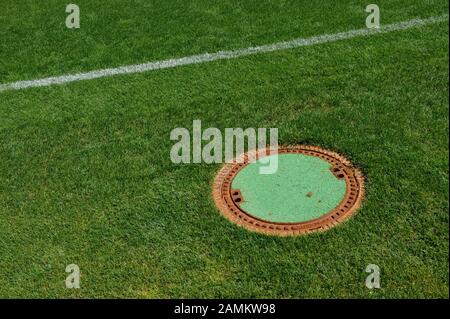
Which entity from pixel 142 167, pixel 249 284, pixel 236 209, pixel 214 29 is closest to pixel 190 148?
pixel 142 167

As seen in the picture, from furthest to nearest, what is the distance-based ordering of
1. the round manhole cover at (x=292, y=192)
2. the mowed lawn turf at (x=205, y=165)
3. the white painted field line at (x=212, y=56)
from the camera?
the white painted field line at (x=212, y=56), the round manhole cover at (x=292, y=192), the mowed lawn turf at (x=205, y=165)

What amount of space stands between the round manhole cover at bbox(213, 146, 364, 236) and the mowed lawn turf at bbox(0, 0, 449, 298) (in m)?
0.13

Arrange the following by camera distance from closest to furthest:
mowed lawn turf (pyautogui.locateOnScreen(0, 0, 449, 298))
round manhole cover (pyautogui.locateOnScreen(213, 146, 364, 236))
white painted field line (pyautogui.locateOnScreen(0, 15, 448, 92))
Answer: mowed lawn turf (pyautogui.locateOnScreen(0, 0, 449, 298)) < round manhole cover (pyautogui.locateOnScreen(213, 146, 364, 236)) < white painted field line (pyautogui.locateOnScreen(0, 15, 448, 92))

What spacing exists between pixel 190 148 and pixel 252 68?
1735 millimetres

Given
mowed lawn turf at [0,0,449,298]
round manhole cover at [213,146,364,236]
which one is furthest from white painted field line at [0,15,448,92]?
round manhole cover at [213,146,364,236]

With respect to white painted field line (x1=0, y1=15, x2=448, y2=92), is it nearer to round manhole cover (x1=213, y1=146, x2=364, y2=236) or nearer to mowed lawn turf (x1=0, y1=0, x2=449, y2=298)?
mowed lawn turf (x1=0, y1=0, x2=449, y2=298)

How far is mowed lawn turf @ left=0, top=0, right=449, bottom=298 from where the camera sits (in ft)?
14.2

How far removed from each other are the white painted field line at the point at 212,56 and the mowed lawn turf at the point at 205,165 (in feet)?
0.48

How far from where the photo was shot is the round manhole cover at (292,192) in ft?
15.5

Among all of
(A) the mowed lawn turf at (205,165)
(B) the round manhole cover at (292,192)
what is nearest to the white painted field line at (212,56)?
(A) the mowed lawn turf at (205,165)

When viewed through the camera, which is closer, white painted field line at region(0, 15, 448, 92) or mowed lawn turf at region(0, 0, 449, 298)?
mowed lawn turf at region(0, 0, 449, 298)

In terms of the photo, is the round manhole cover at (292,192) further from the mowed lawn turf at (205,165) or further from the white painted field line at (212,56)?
the white painted field line at (212,56)

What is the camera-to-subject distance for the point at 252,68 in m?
6.95
